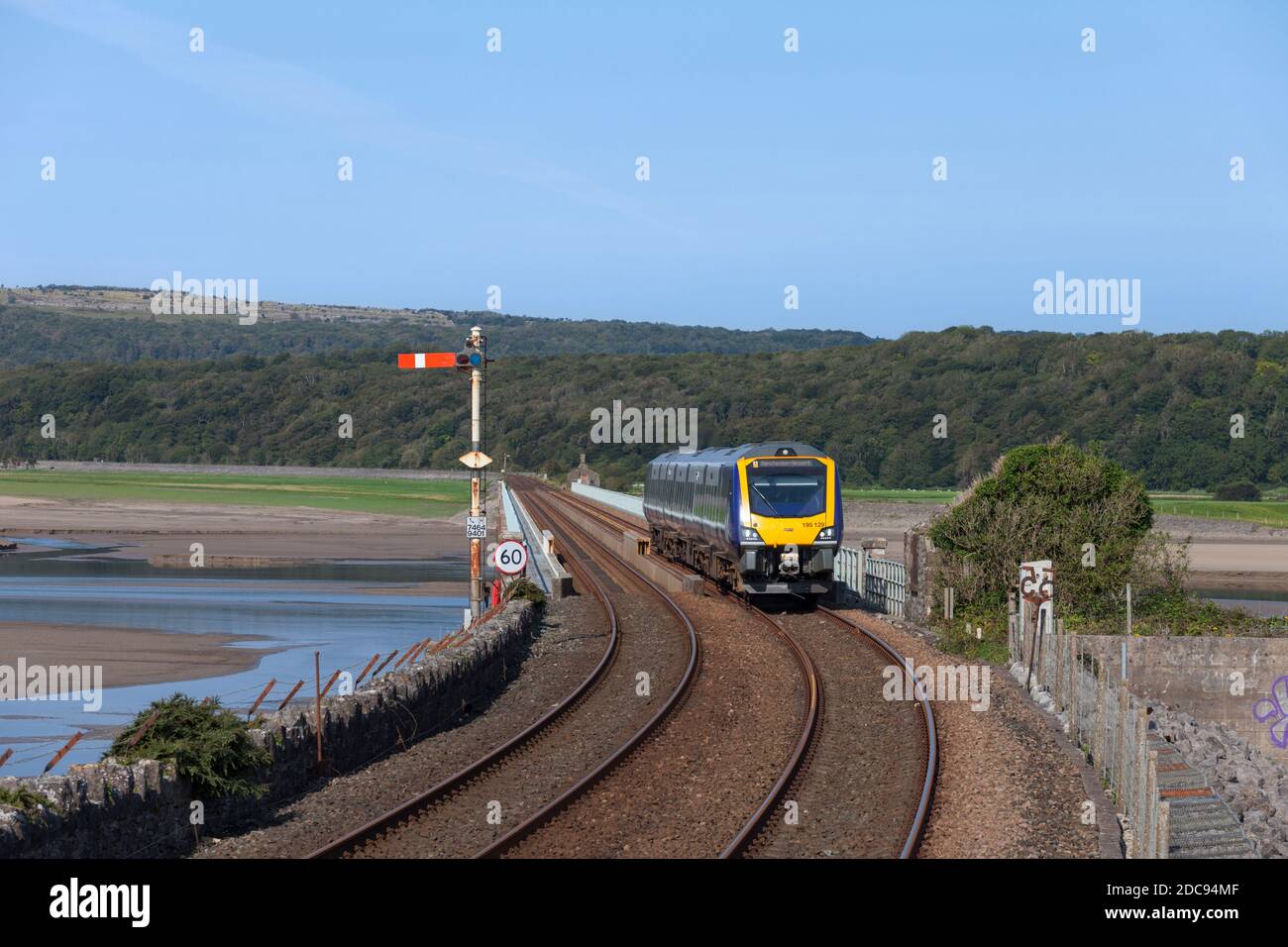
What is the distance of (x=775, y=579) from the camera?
30344 mm

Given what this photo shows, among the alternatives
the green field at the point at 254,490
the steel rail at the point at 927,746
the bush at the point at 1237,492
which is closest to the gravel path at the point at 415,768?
the steel rail at the point at 927,746

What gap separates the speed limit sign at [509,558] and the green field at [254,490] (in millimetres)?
70094

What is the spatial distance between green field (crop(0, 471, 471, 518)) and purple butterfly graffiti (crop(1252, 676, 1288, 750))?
75.6 m

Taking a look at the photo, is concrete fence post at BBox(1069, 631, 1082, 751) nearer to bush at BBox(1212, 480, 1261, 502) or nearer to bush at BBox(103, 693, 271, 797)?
bush at BBox(103, 693, 271, 797)

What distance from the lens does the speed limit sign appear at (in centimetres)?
2711

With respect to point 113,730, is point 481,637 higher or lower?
higher

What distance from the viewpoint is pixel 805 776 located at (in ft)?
50.8

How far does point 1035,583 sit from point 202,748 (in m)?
14.1

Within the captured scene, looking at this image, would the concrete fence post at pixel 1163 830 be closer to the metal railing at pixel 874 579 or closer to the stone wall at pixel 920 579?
the stone wall at pixel 920 579

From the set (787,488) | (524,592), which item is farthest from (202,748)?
(787,488)

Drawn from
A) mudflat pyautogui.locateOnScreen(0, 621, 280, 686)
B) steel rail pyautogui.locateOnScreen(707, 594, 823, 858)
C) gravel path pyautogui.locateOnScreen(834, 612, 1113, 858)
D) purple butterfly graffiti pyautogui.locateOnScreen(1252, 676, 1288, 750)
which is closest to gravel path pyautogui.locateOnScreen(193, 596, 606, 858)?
steel rail pyautogui.locateOnScreen(707, 594, 823, 858)

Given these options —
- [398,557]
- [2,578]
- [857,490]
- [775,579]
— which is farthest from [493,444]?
[775,579]

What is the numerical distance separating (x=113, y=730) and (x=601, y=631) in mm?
9690
